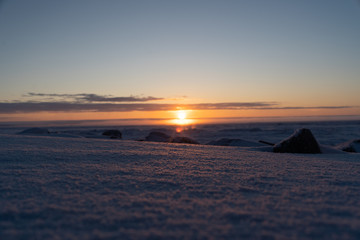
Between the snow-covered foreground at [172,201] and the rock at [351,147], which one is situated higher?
the snow-covered foreground at [172,201]

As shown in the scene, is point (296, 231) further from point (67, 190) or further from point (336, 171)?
point (336, 171)

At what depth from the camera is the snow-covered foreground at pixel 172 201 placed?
107 centimetres

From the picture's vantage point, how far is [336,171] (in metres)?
2.29

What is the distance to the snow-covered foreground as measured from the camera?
3.52 ft

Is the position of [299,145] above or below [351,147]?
above

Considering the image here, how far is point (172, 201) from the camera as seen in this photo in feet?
4.62

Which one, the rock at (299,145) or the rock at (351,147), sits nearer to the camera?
the rock at (299,145)

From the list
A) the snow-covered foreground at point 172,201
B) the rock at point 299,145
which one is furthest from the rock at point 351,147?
the snow-covered foreground at point 172,201

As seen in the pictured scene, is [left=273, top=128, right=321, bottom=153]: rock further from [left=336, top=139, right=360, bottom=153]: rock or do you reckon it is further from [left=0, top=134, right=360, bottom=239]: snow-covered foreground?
[left=336, top=139, right=360, bottom=153]: rock

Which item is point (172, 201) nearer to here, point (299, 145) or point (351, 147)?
point (299, 145)

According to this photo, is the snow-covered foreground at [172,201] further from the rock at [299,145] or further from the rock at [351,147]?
the rock at [351,147]

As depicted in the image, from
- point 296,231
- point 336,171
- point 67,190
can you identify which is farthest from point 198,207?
point 336,171

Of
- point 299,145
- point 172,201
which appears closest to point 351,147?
point 299,145

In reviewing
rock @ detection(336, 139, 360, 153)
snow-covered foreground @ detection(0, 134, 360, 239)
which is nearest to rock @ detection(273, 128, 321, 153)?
snow-covered foreground @ detection(0, 134, 360, 239)
